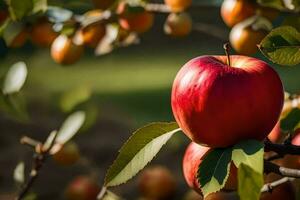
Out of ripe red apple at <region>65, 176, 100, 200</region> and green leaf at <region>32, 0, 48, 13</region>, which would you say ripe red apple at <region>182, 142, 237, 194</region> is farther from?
ripe red apple at <region>65, 176, 100, 200</region>

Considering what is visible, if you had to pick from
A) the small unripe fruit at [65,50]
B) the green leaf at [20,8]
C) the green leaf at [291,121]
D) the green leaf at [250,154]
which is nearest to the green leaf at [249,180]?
the green leaf at [250,154]

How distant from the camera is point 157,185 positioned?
2.09m

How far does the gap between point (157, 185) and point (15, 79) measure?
94 centimetres

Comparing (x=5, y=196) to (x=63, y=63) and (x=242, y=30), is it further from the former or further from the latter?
(x=242, y=30)

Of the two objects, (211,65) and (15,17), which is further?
(15,17)

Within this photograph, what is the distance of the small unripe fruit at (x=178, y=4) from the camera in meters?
1.33

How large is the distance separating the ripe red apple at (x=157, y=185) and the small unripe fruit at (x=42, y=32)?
0.82m

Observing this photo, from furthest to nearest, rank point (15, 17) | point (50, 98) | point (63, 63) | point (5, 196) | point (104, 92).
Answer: point (104, 92), point (50, 98), point (5, 196), point (63, 63), point (15, 17)

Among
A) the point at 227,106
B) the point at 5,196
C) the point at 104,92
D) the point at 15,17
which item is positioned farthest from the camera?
the point at 104,92

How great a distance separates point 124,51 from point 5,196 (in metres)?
7.10

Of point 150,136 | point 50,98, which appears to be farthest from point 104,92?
point 150,136

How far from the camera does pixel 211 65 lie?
2.54 ft

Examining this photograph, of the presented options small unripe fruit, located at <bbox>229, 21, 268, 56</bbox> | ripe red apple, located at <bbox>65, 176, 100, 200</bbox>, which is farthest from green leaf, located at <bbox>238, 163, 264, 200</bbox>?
ripe red apple, located at <bbox>65, 176, 100, 200</bbox>

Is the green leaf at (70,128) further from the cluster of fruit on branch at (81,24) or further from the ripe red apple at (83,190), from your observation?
the ripe red apple at (83,190)
